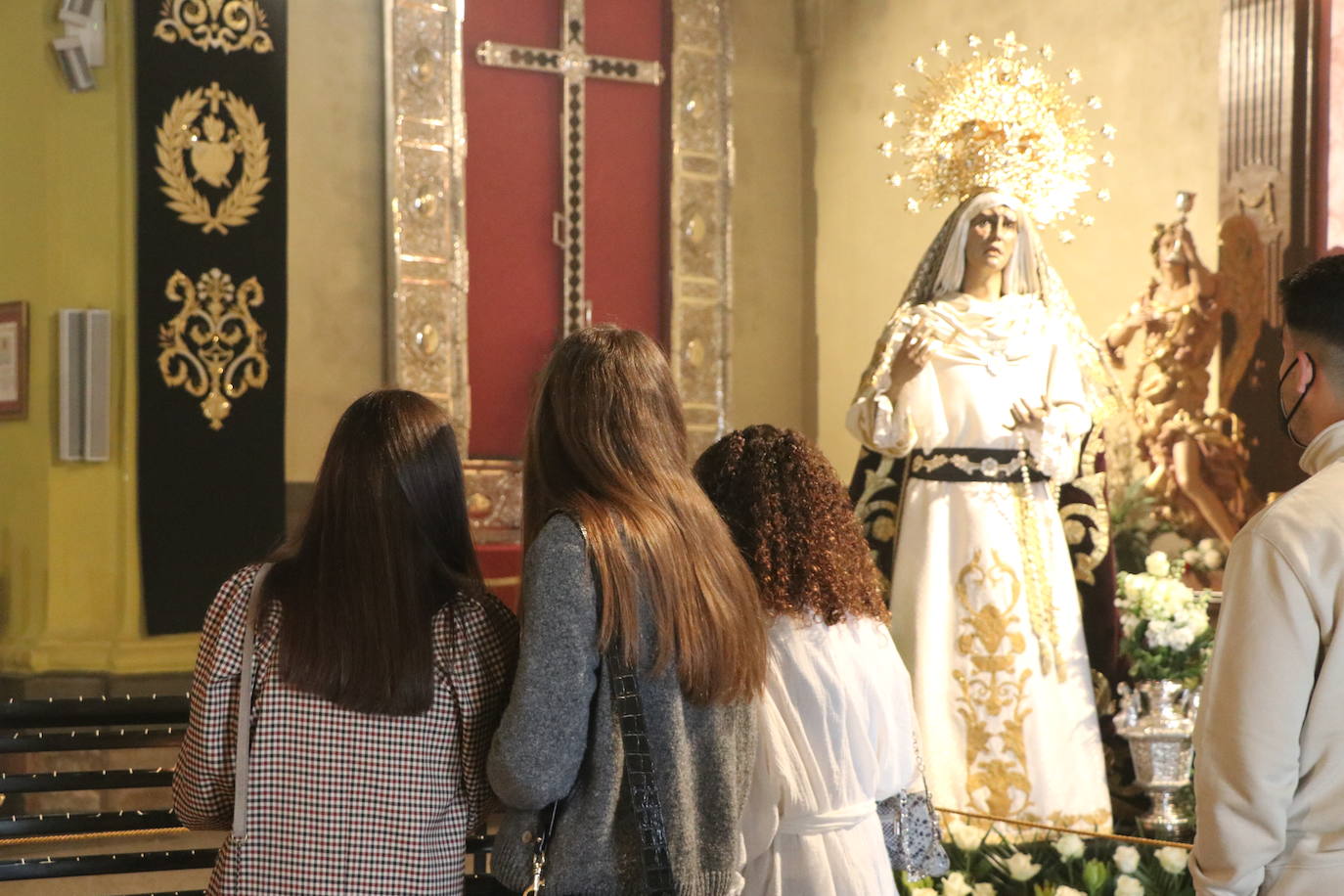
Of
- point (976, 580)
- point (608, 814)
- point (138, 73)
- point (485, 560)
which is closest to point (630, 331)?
point (608, 814)

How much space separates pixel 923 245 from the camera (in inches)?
340

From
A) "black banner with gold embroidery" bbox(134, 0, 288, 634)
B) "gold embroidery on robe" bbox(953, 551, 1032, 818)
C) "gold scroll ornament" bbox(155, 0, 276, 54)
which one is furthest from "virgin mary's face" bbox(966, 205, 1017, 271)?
"gold scroll ornament" bbox(155, 0, 276, 54)

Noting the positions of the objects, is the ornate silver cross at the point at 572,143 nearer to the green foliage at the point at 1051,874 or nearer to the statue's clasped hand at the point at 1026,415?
the statue's clasped hand at the point at 1026,415

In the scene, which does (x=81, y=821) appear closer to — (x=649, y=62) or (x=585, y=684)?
(x=585, y=684)

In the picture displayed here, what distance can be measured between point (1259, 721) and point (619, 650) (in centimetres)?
92

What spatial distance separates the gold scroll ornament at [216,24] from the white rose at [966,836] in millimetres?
4429

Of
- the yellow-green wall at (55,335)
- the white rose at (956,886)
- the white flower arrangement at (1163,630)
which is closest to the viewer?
the white rose at (956,886)

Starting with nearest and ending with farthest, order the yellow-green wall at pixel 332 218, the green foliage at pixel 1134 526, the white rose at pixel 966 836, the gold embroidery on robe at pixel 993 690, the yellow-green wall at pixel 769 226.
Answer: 1. the white rose at pixel 966 836
2. the gold embroidery on robe at pixel 993 690
3. the green foliage at pixel 1134 526
4. the yellow-green wall at pixel 332 218
5. the yellow-green wall at pixel 769 226

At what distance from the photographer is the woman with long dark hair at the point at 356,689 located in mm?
2217

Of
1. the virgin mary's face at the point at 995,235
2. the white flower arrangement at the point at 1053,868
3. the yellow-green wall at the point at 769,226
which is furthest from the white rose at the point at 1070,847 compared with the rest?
the yellow-green wall at the point at 769,226

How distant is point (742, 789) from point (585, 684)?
347mm

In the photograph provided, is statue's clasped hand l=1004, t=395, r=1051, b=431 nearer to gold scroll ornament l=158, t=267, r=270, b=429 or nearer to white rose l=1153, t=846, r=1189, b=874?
white rose l=1153, t=846, r=1189, b=874

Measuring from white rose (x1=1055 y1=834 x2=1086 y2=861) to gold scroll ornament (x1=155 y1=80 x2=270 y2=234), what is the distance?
4.35 meters

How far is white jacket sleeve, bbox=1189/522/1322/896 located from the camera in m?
2.16
